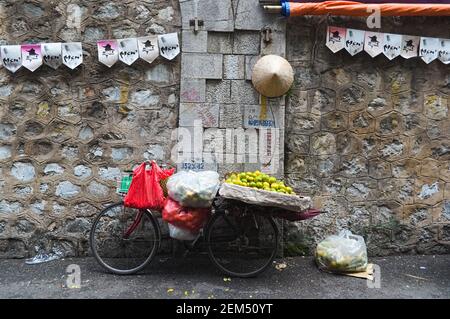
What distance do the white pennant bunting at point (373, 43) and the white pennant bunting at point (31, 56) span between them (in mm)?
3516

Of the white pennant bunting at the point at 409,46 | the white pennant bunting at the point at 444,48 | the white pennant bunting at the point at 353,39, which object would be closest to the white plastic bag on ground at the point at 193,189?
the white pennant bunting at the point at 353,39

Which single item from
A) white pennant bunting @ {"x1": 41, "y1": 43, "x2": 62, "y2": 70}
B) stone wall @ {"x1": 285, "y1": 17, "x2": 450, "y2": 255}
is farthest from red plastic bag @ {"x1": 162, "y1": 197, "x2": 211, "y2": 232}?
white pennant bunting @ {"x1": 41, "y1": 43, "x2": 62, "y2": 70}

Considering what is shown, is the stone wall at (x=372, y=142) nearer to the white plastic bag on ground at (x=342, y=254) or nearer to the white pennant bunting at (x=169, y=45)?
the white plastic bag on ground at (x=342, y=254)

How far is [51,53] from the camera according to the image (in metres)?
4.55

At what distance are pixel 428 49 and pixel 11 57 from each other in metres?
4.51

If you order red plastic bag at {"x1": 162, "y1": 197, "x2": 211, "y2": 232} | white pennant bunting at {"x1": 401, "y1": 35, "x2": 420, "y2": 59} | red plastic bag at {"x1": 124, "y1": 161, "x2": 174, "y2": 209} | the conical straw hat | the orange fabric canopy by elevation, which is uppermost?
the orange fabric canopy

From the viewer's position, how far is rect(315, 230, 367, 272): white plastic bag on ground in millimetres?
4297

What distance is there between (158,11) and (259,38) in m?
1.13

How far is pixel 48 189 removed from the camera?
4.70 m

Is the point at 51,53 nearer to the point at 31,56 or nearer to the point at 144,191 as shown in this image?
the point at 31,56

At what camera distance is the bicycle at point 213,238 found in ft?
14.0

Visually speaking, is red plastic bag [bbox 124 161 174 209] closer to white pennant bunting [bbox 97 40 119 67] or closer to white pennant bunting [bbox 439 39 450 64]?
white pennant bunting [bbox 97 40 119 67]

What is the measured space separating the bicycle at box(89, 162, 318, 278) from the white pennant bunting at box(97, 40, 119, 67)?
1.54 metres

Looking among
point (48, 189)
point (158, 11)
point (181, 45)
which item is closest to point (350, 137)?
point (181, 45)
